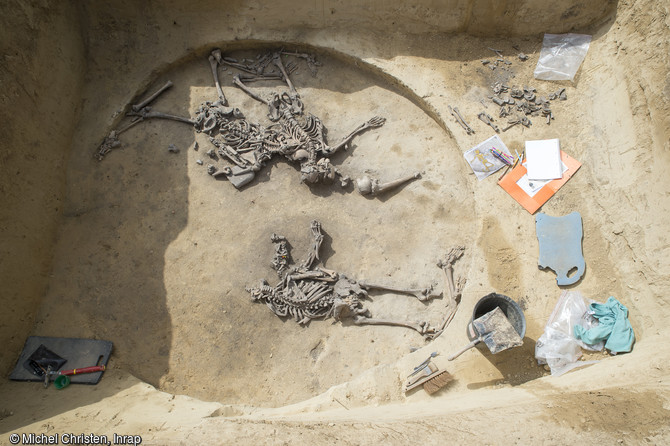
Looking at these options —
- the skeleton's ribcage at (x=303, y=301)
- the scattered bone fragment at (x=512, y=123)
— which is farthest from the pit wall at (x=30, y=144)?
the scattered bone fragment at (x=512, y=123)

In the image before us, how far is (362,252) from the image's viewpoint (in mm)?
5766

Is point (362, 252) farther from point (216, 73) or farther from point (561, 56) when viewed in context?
point (561, 56)

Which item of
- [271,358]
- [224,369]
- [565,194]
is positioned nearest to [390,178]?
[565,194]

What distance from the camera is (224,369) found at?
203 inches

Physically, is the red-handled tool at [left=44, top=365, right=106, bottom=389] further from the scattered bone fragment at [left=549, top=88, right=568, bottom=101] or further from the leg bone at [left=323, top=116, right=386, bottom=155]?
the scattered bone fragment at [left=549, top=88, right=568, bottom=101]

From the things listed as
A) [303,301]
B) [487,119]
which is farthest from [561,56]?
[303,301]

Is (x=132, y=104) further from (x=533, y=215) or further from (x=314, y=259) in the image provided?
(x=533, y=215)

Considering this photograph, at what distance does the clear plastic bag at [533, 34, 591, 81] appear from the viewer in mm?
6043

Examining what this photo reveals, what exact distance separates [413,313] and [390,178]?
2.07 meters

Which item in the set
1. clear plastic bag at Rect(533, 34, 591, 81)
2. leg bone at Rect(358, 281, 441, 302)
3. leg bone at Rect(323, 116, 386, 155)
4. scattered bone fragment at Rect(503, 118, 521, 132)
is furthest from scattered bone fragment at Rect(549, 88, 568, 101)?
leg bone at Rect(358, 281, 441, 302)

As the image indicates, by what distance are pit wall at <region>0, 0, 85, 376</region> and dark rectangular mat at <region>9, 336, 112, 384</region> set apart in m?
0.14

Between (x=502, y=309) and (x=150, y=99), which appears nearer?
(x=502, y=309)

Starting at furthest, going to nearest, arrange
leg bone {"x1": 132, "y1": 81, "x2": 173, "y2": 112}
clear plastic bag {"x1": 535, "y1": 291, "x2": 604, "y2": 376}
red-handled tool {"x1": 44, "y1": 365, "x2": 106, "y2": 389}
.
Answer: leg bone {"x1": 132, "y1": 81, "x2": 173, "y2": 112}
red-handled tool {"x1": 44, "y1": 365, "x2": 106, "y2": 389}
clear plastic bag {"x1": 535, "y1": 291, "x2": 604, "y2": 376}

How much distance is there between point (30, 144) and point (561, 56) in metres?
7.94
